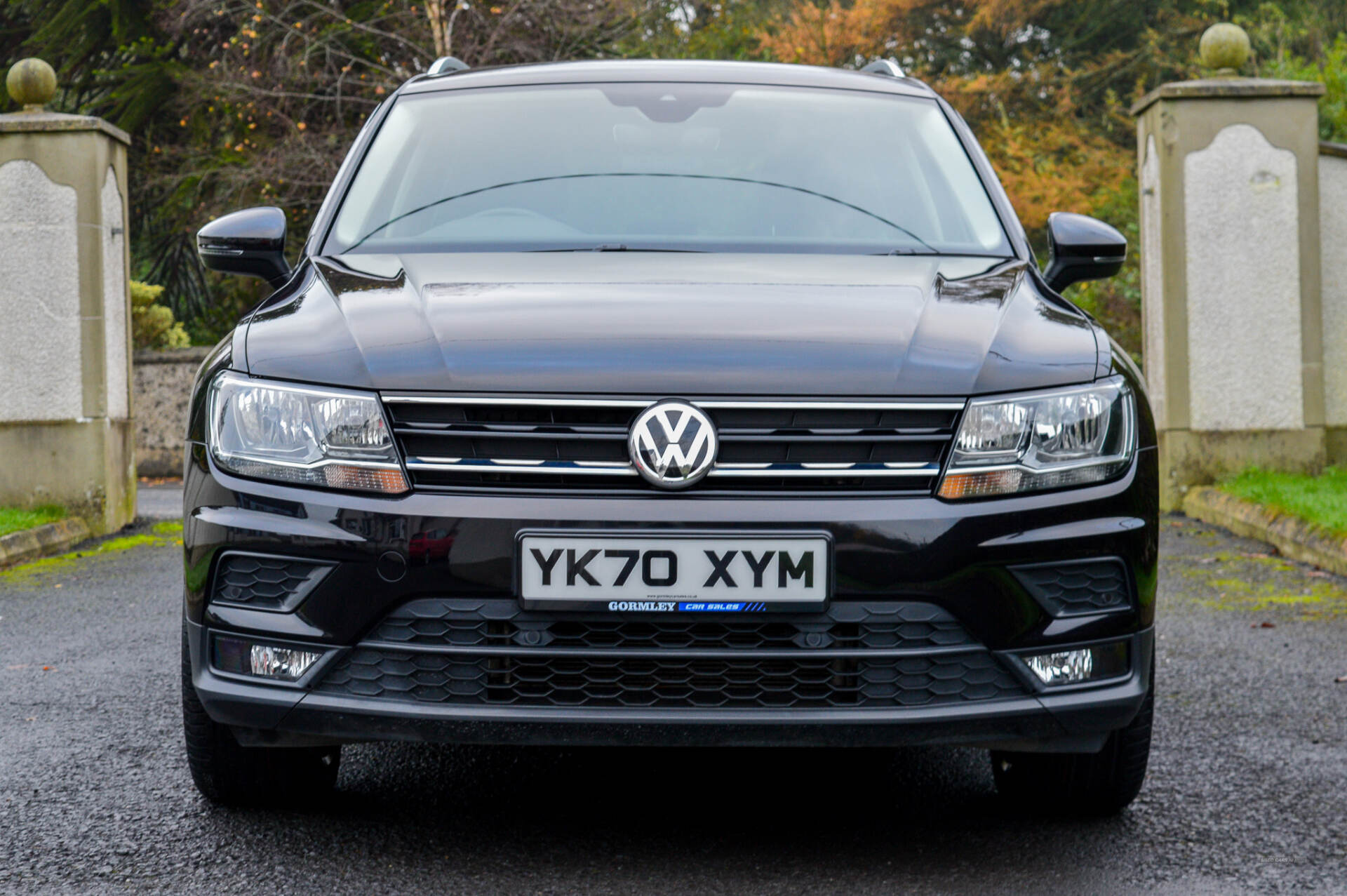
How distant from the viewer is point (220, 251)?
3.54 meters

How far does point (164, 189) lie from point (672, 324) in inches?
656

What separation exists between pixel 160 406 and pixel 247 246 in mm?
12668

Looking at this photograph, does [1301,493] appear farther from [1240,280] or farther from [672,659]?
[672,659]

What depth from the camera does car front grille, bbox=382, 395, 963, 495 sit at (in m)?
2.60

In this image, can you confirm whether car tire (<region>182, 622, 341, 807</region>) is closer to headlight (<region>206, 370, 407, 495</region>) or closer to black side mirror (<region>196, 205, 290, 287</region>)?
headlight (<region>206, 370, 407, 495</region>)

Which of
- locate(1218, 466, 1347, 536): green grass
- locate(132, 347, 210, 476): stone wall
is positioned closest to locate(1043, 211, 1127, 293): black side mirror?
locate(1218, 466, 1347, 536): green grass

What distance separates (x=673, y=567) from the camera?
8.37 ft

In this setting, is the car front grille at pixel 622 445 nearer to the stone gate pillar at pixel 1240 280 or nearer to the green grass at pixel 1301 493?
the green grass at pixel 1301 493

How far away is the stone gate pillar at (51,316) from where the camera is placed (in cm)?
864

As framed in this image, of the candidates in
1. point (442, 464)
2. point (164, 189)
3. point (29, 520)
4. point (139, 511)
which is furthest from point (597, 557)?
point (164, 189)

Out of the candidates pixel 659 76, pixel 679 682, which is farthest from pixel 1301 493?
pixel 679 682

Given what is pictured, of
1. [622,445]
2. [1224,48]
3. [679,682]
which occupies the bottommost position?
[679,682]

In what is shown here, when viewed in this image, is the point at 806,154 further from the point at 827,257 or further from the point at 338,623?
the point at 338,623

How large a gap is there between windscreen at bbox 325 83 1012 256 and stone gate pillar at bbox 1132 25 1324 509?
5.49m
